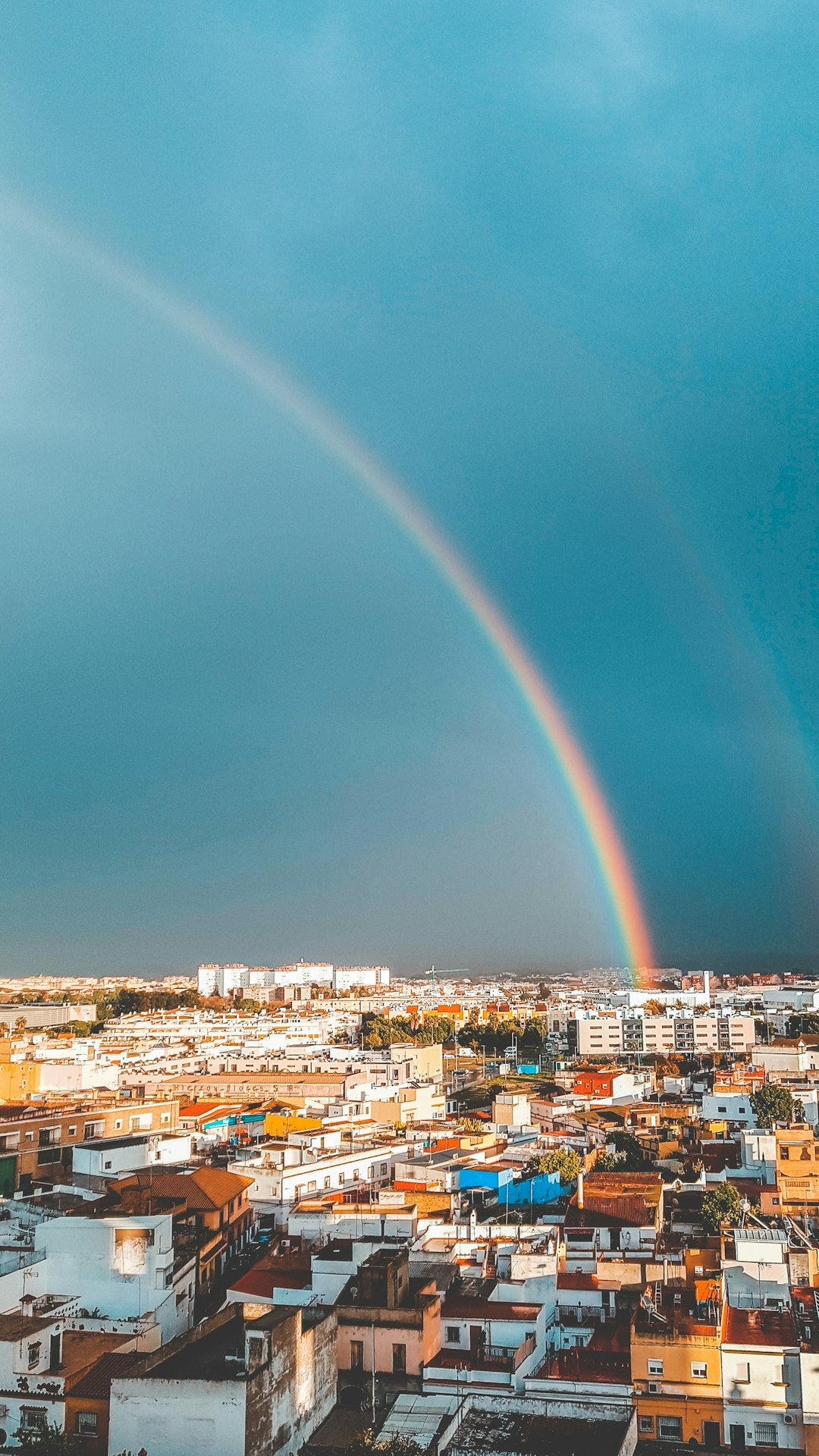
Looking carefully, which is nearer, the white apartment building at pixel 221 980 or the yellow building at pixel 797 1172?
the yellow building at pixel 797 1172

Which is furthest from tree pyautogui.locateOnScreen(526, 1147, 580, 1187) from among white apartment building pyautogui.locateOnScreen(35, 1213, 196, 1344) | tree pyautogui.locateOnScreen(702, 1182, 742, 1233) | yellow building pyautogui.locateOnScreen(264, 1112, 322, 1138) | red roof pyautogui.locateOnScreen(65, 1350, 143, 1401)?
red roof pyautogui.locateOnScreen(65, 1350, 143, 1401)

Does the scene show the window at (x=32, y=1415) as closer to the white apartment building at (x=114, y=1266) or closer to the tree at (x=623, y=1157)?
the white apartment building at (x=114, y=1266)

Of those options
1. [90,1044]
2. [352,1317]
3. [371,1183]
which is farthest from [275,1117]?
[90,1044]

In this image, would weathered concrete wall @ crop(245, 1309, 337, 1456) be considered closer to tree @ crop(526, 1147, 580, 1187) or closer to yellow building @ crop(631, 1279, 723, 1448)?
yellow building @ crop(631, 1279, 723, 1448)

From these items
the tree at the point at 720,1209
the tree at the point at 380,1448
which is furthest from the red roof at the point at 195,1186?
the tree at the point at 380,1448

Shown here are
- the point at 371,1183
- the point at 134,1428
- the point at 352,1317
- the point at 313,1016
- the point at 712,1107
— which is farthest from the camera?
the point at 313,1016

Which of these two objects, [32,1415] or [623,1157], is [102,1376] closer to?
[32,1415]

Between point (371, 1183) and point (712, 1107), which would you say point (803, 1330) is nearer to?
point (371, 1183)
